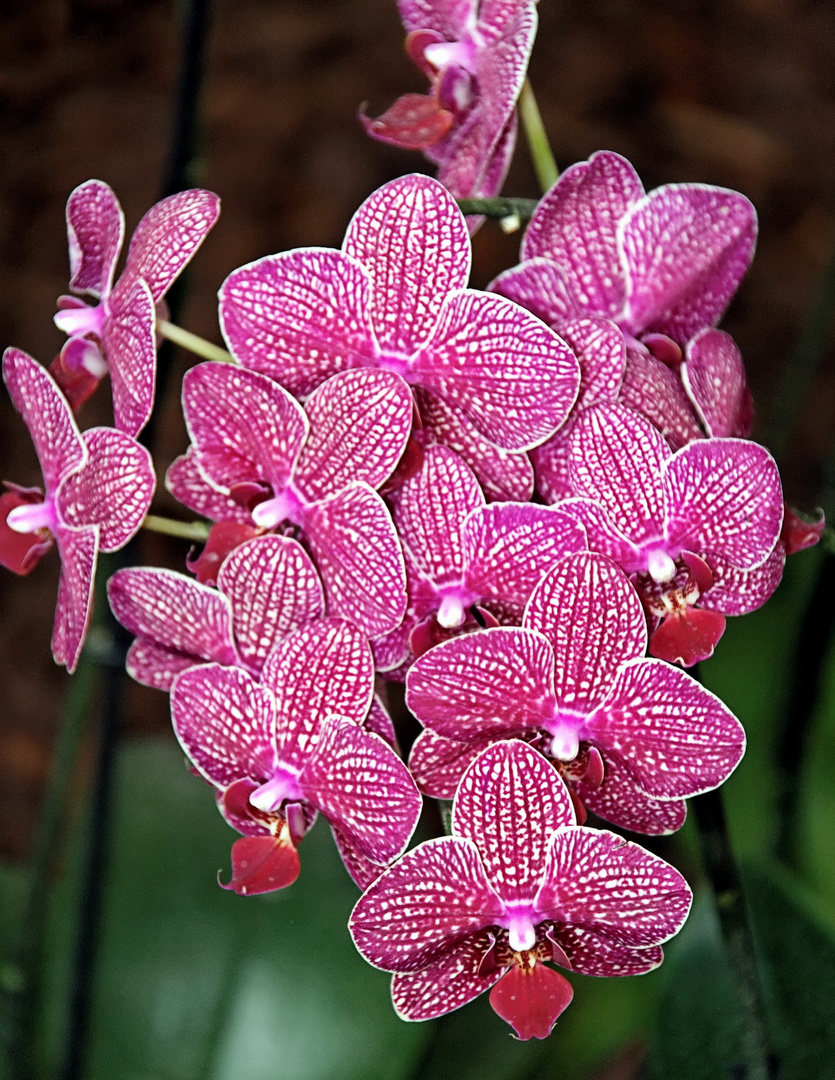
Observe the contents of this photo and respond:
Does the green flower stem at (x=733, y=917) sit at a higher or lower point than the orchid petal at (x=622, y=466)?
lower

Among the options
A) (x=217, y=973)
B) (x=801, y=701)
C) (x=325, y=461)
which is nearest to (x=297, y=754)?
(x=325, y=461)

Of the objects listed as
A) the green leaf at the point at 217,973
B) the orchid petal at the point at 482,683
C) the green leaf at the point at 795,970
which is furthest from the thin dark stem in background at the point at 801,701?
the orchid petal at the point at 482,683

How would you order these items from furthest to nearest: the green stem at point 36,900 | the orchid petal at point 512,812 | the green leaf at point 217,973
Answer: the green leaf at point 217,973 → the green stem at point 36,900 → the orchid petal at point 512,812

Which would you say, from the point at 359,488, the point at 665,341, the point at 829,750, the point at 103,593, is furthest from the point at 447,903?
the point at 829,750

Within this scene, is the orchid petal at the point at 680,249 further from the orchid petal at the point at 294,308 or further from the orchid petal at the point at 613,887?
the orchid petal at the point at 613,887

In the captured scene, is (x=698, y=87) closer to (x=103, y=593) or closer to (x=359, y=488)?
(x=103, y=593)

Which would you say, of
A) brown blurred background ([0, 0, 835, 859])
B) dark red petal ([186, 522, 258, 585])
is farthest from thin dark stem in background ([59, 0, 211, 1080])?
brown blurred background ([0, 0, 835, 859])

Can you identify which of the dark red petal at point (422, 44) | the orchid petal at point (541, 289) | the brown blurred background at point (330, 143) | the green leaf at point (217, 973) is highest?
the dark red petal at point (422, 44)

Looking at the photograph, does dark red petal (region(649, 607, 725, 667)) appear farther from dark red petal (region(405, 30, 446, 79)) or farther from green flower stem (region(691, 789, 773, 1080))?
dark red petal (region(405, 30, 446, 79))
